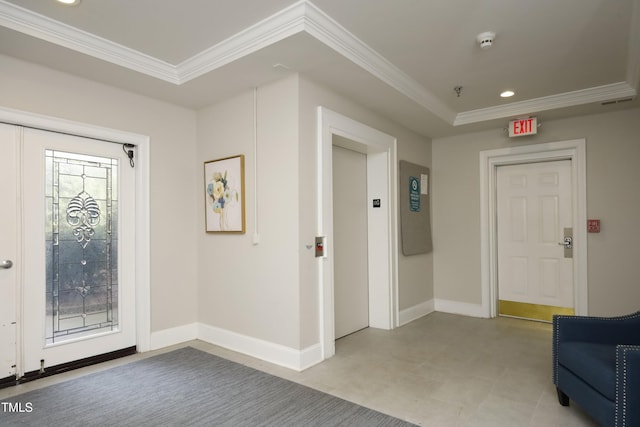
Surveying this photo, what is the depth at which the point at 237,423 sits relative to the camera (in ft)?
7.38

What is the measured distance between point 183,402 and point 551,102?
4563mm

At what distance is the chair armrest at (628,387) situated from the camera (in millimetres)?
1782

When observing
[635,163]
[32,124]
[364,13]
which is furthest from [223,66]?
[635,163]

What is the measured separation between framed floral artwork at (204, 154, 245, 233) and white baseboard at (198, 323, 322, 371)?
1.02m

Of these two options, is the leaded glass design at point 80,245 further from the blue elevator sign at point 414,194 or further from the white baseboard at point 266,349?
the blue elevator sign at point 414,194

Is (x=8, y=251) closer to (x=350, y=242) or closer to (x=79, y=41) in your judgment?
(x=79, y=41)

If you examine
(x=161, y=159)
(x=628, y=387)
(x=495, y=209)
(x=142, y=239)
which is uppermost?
(x=161, y=159)

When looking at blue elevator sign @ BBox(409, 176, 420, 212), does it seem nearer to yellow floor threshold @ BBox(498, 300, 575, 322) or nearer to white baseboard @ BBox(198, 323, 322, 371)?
yellow floor threshold @ BBox(498, 300, 575, 322)

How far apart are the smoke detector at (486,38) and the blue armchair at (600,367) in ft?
6.63

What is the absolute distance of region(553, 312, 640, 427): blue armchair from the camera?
1803 millimetres

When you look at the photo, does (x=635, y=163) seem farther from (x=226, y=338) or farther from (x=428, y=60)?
(x=226, y=338)

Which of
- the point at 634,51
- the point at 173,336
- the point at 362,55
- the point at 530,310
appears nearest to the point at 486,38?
the point at 362,55

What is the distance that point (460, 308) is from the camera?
5059mm

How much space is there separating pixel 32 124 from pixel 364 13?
2670 mm
